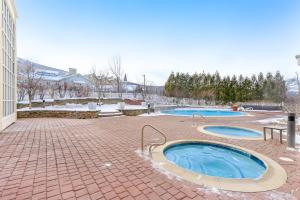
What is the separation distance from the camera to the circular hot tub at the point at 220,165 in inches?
119

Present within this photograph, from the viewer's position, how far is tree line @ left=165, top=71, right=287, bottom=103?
2755cm

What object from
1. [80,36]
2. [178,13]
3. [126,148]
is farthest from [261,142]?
[80,36]

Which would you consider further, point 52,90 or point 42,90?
point 52,90

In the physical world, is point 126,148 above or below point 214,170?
above

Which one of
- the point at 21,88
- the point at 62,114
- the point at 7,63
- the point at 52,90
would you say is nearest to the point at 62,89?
the point at 52,90

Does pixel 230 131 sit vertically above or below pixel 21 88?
below

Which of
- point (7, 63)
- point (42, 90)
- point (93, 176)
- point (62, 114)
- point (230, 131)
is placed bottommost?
point (230, 131)

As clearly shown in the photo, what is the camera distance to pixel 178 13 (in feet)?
41.8

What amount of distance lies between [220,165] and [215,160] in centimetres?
28

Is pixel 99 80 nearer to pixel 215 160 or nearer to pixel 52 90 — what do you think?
pixel 52 90

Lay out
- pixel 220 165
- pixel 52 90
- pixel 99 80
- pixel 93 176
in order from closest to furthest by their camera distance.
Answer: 1. pixel 93 176
2. pixel 220 165
3. pixel 52 90
4. pixel 99 80

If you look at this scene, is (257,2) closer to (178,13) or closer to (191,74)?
(178,13)

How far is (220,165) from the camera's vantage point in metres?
4.84

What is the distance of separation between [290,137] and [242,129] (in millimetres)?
3743
